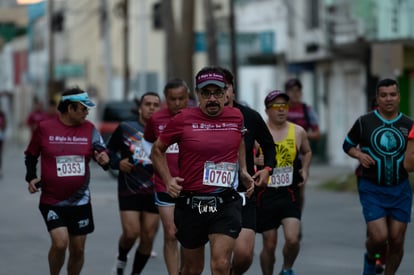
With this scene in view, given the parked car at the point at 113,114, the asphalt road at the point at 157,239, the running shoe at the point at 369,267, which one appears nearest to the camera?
the running shoe at the point at 369,267

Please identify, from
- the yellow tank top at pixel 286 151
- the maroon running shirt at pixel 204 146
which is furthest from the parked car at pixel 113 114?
the maroon running shirt at pixel 204 146

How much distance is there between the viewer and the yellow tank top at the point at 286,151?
38.6 ft

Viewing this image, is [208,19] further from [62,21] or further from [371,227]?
[62,21]

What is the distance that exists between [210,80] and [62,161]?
2.21 m

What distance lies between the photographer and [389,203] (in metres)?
10.9

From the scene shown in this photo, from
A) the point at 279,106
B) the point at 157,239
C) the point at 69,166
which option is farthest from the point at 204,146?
the point at 157,239

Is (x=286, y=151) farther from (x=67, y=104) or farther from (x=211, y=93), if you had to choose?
(x=211, y=93)

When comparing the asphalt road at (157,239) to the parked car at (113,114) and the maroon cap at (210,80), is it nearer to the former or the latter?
the maroon cap at (210,80)

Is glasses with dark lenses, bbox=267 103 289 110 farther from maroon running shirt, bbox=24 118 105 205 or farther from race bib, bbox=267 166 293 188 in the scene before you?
maroon running shirt, bbox=24 118 105 205

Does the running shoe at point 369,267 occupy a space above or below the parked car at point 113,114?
above

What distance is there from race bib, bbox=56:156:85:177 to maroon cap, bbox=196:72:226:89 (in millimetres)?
2004

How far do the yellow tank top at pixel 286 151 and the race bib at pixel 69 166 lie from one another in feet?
6.64

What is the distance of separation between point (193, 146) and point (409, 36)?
2330 centimetres

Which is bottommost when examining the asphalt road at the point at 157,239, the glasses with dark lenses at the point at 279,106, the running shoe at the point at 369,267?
the asphalt road at the point at 157,239
